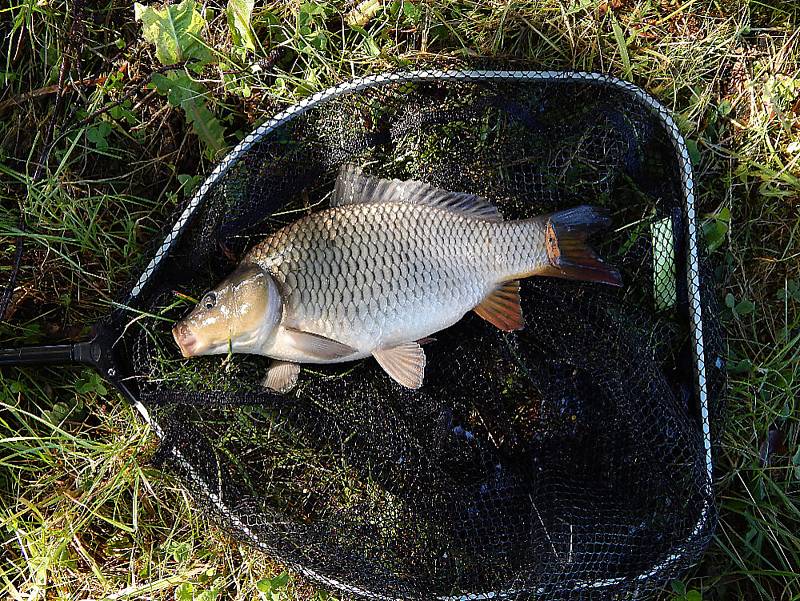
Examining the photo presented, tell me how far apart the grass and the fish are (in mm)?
468

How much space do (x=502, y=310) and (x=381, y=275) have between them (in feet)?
1.26

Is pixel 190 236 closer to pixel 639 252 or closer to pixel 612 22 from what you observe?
pixel 639 252

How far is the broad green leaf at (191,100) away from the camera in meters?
2.03

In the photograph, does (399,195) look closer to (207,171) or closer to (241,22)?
(207,171)

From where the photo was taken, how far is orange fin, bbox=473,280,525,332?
194 centimetres

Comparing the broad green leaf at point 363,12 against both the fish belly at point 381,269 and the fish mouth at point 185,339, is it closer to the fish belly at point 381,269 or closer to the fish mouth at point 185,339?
the fish belly at point 381,269

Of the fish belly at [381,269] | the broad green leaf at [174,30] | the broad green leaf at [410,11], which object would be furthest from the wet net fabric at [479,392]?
the broad green leaf at [174,30]

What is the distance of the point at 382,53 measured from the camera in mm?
2146

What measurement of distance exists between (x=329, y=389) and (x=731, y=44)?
1753 mm

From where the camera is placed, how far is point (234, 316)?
5.82ft

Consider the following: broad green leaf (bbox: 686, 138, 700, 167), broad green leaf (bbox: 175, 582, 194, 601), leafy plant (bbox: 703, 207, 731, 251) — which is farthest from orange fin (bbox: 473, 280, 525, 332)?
broad green leaf (bbox: 175, 582, 194, 601)

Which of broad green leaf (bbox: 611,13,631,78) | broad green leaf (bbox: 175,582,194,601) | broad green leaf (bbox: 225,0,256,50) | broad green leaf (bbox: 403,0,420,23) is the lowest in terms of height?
broad green leaf (bbox: 175,582,194,601)

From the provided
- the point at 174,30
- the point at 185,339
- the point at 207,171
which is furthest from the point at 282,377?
the point at 174,30

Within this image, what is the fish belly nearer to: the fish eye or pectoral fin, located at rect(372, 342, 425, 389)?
pectoral fin, located at rect(372, 342, 425, 389)
